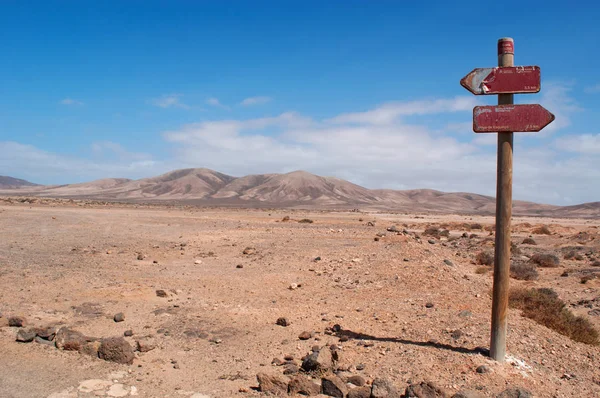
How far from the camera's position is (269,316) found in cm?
934

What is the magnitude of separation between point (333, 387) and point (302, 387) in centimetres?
37

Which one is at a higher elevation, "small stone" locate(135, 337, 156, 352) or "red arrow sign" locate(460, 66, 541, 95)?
"red arrow sign" locate(460, 66, 541, 95)

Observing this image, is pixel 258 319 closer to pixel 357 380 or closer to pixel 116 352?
pixel 116 352

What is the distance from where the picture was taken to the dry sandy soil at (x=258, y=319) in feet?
20.4

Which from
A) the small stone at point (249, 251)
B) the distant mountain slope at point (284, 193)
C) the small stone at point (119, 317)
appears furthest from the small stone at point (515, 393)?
the distant mountain slope at point (284, 193)

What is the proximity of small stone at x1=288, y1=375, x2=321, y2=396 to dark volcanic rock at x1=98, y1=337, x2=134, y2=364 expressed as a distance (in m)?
2.32

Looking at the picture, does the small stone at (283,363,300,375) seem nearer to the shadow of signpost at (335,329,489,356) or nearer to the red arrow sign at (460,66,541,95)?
the shadow of signpost at (335,329,489,356)

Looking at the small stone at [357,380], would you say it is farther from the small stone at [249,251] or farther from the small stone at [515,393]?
the small stone at [249,251]

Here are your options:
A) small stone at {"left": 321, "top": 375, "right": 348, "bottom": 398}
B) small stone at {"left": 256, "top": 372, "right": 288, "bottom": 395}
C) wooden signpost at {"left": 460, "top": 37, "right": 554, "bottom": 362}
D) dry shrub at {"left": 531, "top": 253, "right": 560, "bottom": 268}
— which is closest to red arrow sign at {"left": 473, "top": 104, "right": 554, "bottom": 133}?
wooden signpost at {"left": 460, "top": 37, "right": 554, "bottom": 362}

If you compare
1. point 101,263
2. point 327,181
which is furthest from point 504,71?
point 327,181

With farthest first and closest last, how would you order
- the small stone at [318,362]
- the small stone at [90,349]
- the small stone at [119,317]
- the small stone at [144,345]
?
the small stone at [119,317]
the small stone at [144,345]
the small stone at [90,349]
the small stone at [318,362]

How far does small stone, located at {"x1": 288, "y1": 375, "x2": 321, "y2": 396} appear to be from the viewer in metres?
5.76

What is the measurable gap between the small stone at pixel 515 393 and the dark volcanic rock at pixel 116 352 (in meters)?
4.74

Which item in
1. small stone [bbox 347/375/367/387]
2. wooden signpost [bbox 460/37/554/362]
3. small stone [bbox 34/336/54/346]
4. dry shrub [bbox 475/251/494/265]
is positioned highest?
wooden signpost [bbox 460/37/554/362]
